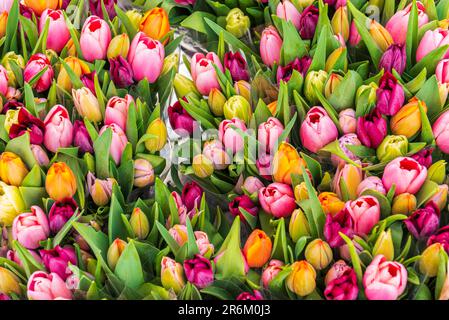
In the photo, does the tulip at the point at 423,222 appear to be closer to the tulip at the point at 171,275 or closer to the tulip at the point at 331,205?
the tulip at the point at 331,205

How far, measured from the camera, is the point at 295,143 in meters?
1.30

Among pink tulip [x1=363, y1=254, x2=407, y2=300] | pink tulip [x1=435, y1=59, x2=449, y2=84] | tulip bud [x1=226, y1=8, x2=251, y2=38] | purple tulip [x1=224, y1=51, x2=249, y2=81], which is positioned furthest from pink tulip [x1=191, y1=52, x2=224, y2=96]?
pink tulip [x1=363, y1=254, x2=407, y2=300]

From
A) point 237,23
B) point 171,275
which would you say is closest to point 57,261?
point 171,275

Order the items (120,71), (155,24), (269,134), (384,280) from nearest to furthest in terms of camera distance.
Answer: (384,280)
(269,134)
(120,71)
(155,24)

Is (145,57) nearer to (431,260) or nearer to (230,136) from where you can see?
(230,136)

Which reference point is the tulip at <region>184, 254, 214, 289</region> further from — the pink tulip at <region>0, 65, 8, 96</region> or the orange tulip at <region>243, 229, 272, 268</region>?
the pink tulip at <region>0, 65, 8, 96</region>

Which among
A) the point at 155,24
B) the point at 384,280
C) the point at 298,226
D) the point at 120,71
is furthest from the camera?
the point at 155,24

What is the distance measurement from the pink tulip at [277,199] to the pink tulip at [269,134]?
2.7 inches

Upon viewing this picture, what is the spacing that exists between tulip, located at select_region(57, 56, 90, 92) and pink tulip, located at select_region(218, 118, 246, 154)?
0.83ft

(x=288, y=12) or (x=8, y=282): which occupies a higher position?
(x=288, y=12)

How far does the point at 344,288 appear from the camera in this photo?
1.07 meters

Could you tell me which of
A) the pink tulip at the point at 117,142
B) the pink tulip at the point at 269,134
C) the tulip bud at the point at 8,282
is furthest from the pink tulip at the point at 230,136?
the tulip bud at the point at 8,282

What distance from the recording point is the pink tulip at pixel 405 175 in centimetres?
117

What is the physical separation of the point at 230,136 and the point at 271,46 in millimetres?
214
